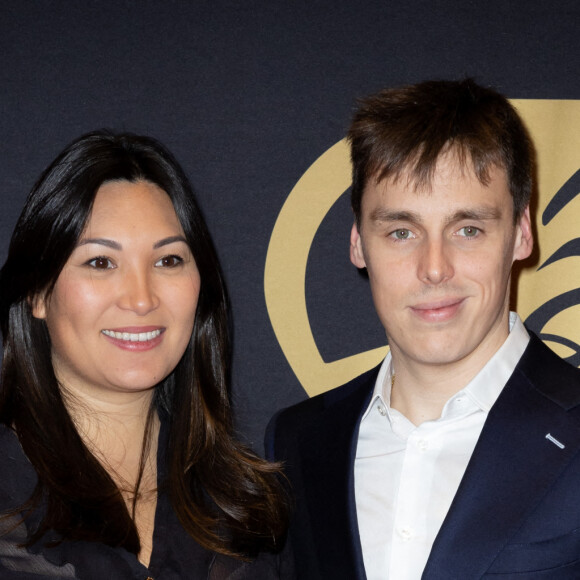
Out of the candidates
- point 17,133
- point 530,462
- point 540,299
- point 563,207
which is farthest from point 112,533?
point 563,207

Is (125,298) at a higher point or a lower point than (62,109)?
lower

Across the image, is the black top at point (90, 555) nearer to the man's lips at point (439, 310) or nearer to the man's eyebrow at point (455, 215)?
the man's lips at point (439, 310)

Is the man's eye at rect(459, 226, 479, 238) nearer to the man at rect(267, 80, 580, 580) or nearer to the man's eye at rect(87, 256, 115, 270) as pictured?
the man at rect(267, 80, 580, 580)

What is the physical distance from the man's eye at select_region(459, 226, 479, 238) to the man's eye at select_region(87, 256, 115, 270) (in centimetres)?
88

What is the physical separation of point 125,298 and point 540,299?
1442mm

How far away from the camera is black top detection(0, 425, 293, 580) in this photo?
176cm

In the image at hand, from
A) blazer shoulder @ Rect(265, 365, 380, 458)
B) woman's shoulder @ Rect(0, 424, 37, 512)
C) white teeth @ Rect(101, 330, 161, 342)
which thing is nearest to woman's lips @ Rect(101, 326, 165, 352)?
white teeth @ Rect(101, 330, 161, 342)

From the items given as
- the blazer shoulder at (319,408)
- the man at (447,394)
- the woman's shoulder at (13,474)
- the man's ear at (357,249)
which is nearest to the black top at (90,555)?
the woman's shoulder at (13,474)

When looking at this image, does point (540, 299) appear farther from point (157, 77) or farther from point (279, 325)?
point (157, 77)

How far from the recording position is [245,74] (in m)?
2.66

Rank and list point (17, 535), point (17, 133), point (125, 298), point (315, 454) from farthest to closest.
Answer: point (17, 133) < point (315, 454) < point (125, 298) < point (17, 535)

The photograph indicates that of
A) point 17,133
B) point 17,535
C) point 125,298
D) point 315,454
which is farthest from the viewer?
point 17,133

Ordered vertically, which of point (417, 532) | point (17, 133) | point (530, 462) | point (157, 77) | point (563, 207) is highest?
point (157, 77)

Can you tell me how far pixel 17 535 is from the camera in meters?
1.77
